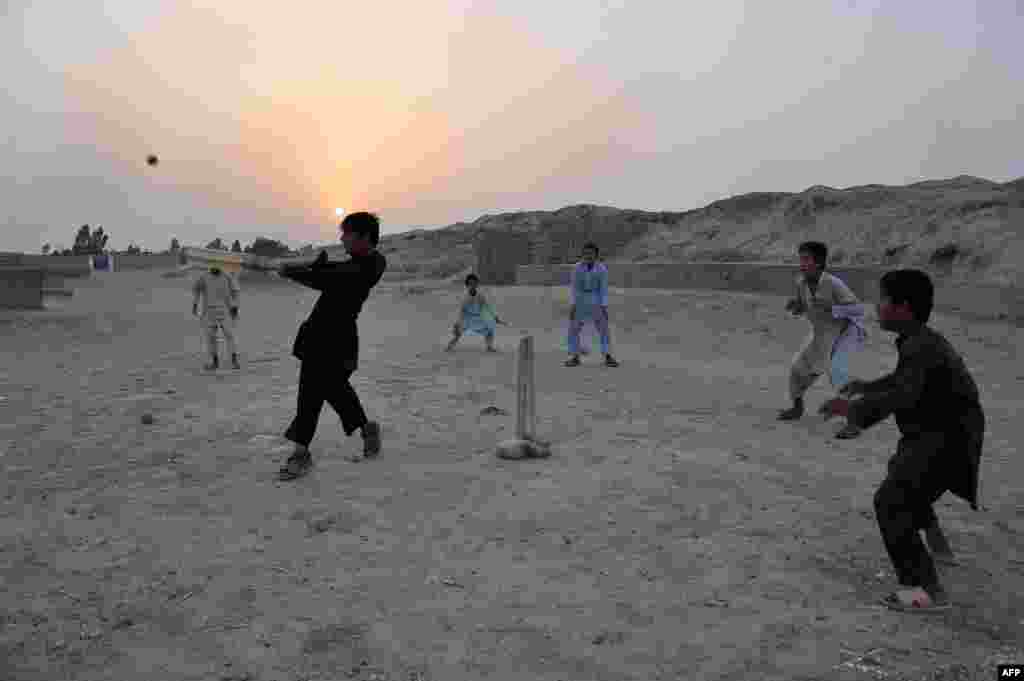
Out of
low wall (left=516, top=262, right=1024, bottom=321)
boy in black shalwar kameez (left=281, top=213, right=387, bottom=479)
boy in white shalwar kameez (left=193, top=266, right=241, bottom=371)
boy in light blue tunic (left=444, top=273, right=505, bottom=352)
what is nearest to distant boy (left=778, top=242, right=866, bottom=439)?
boy in black shalwar kameez (left=281, top=213, right=387, bottom=479)

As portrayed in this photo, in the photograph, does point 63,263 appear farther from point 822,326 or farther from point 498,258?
point 822,326

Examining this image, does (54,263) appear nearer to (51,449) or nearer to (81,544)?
(51,449)

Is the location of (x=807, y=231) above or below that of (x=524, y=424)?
above

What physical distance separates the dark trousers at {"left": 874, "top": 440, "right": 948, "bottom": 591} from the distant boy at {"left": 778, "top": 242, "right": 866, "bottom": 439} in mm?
4037

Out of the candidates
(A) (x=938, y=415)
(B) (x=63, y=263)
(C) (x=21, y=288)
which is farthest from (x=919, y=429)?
(B) (x=63, y=263)

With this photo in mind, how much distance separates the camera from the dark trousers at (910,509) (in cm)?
340

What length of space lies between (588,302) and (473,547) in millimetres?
7890

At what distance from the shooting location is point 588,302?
38.3 ft

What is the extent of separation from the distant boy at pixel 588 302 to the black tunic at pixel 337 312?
6251mm

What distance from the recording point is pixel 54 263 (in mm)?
37562

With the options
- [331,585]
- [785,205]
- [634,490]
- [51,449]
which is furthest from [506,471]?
[785,205]

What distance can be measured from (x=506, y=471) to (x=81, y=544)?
97.2 inches

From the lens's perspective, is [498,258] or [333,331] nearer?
[333,331]

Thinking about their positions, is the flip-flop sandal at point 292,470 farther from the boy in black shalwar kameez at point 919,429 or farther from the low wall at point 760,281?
the low wall at point 760,281
